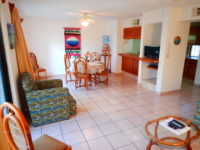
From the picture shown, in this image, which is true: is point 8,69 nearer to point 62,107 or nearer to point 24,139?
point 62,107

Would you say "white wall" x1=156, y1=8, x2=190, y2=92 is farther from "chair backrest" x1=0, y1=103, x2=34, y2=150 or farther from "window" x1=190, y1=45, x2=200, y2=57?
"chair backrest" x1=0, y1=103, x2=34, y2=150

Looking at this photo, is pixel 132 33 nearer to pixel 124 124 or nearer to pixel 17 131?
pixel 124 124

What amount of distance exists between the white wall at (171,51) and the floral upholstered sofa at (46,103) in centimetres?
271

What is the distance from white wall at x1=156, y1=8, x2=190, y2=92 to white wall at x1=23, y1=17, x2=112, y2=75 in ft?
10.3

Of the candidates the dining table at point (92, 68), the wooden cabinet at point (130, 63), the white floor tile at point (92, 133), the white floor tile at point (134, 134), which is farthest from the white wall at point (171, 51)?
the white floor tile at point (92, 133)

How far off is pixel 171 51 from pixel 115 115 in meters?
2.37

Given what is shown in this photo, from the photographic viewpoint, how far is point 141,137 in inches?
89.0

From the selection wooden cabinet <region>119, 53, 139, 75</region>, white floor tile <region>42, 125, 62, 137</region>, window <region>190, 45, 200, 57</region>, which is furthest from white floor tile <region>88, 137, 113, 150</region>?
window <region>190, 45, 200, 57</region>

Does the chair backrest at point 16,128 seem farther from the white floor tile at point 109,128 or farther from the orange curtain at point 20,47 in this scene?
the orange curtain at point 20,47

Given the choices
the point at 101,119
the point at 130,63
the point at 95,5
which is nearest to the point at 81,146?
the point at 101,119

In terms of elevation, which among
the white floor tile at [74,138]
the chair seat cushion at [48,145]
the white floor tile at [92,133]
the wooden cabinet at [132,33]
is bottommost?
the white floor tile at [74,138]

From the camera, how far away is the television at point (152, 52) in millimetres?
4134

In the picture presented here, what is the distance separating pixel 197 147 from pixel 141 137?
80cm

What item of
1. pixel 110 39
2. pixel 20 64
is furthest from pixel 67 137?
pixel 110 39
